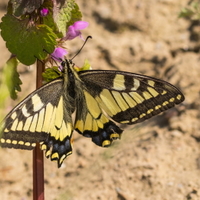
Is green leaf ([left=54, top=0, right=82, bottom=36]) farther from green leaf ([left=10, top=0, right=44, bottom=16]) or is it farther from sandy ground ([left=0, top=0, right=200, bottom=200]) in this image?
sandy ground ([left=0, top=0, right=200, bottom=200])

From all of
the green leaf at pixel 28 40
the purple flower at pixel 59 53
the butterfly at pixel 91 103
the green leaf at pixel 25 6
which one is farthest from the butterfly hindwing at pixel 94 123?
the green leaf at pixel 25 6

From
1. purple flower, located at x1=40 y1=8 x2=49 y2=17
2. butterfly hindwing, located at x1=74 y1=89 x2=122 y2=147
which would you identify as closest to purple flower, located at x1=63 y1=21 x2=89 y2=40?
purple flower, located at x1=40 y1=8 x2=49 y2=17

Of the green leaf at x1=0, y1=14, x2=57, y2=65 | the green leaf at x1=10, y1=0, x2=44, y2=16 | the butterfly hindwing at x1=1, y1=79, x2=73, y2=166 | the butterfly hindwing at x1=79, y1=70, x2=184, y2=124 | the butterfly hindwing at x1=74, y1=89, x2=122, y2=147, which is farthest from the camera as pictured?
the butterfly hindwing at x1=74, y1=89, x2=122, y2=147

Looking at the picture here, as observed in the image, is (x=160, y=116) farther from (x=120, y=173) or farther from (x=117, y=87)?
(x=117, y=87)

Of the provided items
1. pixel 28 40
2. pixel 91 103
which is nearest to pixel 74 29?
pixel 28 40

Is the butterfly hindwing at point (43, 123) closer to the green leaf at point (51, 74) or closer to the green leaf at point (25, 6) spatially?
the green leaf at point (51, 74)

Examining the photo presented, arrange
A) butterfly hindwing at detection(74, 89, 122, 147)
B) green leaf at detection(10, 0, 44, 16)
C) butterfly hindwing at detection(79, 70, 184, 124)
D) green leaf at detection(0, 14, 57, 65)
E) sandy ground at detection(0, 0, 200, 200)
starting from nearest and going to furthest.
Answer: green leaf at detection(10, 0, 44, 16) → green leaf at detection(0, 14, 57, 65) → butterfly hindwing at detection(79, 70, 184, 124) → butterfly hindwing at detection(74, 89, 122, 147) → sandy ground at detection(0, 0, 200, 200)

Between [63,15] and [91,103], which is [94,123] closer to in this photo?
[91,103]
